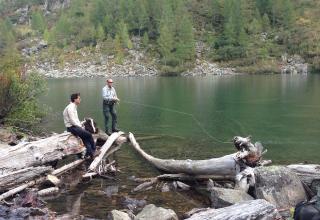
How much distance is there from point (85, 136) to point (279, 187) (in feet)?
30.7

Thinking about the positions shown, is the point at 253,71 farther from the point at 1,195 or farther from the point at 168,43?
the point at 1,195

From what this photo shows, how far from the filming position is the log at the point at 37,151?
56.6 feet

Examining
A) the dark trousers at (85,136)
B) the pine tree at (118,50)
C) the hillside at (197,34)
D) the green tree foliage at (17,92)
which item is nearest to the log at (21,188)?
the dark trousers at (85,136)

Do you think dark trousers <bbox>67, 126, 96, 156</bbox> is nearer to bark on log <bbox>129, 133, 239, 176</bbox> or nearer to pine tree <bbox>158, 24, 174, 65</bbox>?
bark on log <bbox>129, 133, 239, 176</bbox>

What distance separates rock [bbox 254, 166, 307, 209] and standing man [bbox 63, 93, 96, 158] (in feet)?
28.1

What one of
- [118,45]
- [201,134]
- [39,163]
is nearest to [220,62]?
[118,45]

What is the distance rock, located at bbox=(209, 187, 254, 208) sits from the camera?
14.5 metres

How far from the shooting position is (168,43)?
15950 cm

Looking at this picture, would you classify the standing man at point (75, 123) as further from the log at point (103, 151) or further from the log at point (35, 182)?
the log at point (35, 182)

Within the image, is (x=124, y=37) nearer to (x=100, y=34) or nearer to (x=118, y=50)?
(x=118, y=50)

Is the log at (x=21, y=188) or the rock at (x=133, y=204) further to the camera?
the log at (x=21, y=188)

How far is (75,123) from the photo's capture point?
20672 mm

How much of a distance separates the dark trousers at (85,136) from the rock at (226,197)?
7.59m

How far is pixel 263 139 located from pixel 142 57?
442 ft
